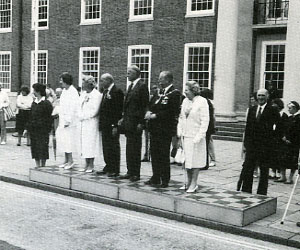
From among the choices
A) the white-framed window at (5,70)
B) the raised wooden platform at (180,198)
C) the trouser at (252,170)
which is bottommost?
the raised wooden platform at (180,198)

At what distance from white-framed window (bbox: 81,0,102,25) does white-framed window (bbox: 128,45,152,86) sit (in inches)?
114

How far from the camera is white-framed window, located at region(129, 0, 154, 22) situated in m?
23.3

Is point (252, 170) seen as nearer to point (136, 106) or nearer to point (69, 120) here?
point (136, 106)

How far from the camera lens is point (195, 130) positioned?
780 cm

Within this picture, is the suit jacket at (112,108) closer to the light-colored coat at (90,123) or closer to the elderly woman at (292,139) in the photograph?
the light-colored coat at (90,123)

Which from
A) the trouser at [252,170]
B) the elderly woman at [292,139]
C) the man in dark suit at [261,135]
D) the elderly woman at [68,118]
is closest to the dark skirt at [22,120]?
the elderly woman at [68,118]

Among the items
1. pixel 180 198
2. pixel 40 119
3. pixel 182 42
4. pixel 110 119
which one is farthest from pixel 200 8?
pixel 180 198

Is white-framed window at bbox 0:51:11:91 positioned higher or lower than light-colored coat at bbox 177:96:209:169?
higher

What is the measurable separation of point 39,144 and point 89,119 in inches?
62.7

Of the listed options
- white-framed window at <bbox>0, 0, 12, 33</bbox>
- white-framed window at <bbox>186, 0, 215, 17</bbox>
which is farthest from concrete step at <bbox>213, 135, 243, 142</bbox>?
white-framed window at <bbox>0, 0, 12, 33</bbox>

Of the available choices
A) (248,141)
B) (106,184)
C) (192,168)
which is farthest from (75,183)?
(248,141)

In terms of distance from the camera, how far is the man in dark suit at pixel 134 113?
28.4ft

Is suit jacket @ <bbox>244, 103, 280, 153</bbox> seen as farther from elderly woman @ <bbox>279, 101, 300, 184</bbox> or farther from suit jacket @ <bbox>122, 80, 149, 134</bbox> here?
elderly woman @ <bbox>279, 101, 300, 184</bbox>

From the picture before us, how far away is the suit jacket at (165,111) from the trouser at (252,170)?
4.65 feet
